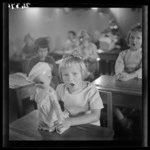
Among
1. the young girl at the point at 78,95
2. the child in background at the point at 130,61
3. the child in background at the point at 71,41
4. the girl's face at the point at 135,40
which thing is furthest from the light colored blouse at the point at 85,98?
the girl's face at the point at 135,40

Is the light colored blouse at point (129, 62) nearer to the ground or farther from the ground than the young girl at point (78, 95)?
farther from the ground

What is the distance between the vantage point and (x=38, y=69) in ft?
5.80

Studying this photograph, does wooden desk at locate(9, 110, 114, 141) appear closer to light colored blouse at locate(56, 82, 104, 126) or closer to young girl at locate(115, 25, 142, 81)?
light colored blouse at locate(56, 82, 104, 126)

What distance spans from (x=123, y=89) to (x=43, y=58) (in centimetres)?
52

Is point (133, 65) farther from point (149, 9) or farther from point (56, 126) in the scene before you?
point (56, 126)

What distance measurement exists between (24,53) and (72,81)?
34 centimetres

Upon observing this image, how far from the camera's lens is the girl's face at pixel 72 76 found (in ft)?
5.72

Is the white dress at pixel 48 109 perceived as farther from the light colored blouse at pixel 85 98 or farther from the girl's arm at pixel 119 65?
the girl's arm at pixel 119 65

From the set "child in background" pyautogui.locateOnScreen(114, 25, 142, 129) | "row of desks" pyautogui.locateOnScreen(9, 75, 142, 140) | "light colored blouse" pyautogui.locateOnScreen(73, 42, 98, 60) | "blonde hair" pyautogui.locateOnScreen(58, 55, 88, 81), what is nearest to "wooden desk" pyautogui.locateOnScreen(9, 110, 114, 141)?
"row of desks" pyautogui.locateOnScreen(9, 75, 142, 140)

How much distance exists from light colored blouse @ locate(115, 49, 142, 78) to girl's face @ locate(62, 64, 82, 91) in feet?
0.76

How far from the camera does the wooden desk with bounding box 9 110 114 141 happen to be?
1.75m

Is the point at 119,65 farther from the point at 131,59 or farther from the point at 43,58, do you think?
the point at 43,58

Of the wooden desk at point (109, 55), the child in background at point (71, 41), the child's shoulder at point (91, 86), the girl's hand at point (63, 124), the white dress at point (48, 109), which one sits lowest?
the girl's hand at point (63, 124)
